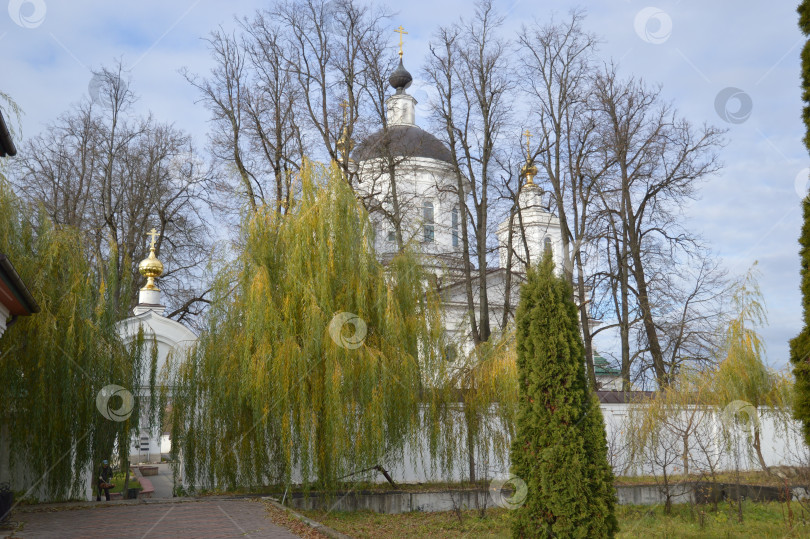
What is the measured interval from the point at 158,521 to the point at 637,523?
8004mm

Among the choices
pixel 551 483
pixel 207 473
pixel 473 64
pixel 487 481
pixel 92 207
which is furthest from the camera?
pixel 92 207

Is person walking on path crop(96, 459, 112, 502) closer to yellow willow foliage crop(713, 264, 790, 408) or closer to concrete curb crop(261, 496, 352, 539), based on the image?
concrete curb crop(261, 496, 352, 539)

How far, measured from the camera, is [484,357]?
52.3 ft

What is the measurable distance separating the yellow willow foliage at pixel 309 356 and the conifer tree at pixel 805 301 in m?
7.19

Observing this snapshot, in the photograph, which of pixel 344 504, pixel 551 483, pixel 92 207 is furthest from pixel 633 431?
pixel 92 207

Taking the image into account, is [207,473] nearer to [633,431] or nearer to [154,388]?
[154,388]

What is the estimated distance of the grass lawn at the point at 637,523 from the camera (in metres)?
11.1

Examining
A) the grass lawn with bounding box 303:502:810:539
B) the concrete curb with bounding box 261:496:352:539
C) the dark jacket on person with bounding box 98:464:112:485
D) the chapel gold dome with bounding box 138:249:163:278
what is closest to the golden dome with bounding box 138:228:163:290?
the chapel gold dome with bounding box 138:249:163:278

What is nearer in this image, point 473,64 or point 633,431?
point 633,431

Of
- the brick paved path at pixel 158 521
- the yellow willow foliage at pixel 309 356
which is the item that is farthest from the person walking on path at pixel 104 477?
the brick paved path at pixel 158 521

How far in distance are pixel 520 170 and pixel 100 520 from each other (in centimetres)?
1661

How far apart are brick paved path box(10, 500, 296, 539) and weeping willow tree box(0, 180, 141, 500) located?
1.18 metres

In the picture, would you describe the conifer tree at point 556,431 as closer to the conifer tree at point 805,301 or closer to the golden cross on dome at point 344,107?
the conifer tree at point 805,301

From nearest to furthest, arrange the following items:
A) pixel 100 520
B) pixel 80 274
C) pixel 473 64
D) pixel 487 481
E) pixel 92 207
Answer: pixel 100 520, pixel 80 274, pixel 487 481, pixel 473 64, pixel 92 207
